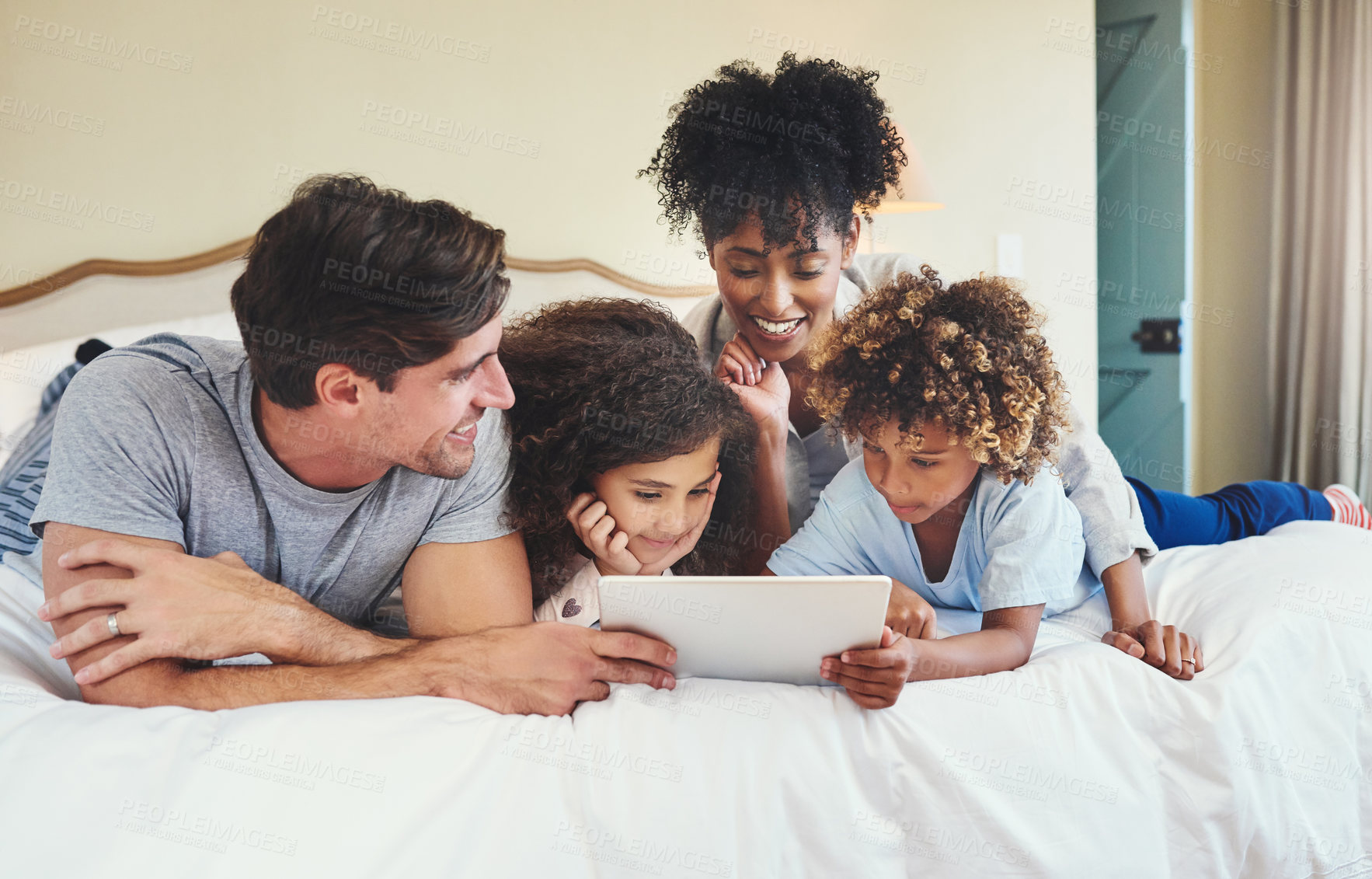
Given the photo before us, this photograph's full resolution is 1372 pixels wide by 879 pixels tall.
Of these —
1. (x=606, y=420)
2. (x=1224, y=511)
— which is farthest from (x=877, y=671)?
(x=1224, y=511)

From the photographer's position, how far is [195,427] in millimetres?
1073

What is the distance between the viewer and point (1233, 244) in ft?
8.95

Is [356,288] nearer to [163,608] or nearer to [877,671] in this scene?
[163,608]

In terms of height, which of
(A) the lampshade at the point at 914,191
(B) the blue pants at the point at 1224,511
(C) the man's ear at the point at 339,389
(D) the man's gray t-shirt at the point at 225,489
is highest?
(A) the lampshade at the point at 914,191

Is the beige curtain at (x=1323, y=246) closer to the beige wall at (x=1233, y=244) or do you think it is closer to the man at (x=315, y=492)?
the beige wall at (x=1233, y=244)

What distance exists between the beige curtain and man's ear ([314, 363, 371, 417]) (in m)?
2.54

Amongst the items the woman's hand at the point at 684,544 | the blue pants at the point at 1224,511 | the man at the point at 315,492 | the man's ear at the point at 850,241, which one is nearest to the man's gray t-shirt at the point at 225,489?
the man at the point at 315,492

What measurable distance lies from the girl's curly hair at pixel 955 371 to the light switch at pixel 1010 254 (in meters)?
1.18

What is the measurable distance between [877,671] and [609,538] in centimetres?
42

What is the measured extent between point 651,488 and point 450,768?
1.56 feet

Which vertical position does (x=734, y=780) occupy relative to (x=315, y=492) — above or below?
below

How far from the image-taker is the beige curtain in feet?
7.88

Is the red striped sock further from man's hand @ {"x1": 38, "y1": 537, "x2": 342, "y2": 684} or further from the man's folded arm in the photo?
man's hand @ {"x1": 38, "y1": 537, "x2": 342, "y2": 684}

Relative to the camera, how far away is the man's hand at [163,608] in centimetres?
94
